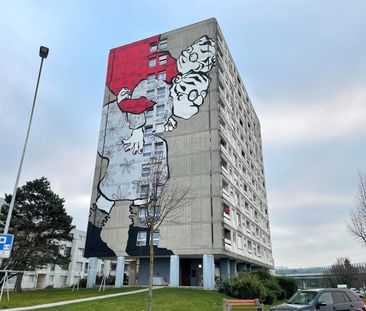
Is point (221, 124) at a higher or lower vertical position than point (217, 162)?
higher

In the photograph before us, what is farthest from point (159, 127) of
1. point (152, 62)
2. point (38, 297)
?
point (38, 297)

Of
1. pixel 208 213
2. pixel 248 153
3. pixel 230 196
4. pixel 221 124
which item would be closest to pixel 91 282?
pixel 208 213

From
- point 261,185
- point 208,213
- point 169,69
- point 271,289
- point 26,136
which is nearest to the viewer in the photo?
point 26,136

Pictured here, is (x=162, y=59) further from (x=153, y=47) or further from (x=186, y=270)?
(x=186, y=270)

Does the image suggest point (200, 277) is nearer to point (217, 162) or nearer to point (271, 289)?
point (271, 289)

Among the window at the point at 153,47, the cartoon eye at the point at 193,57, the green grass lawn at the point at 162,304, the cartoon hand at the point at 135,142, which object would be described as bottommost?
the green grass lawn at the point at 162,304

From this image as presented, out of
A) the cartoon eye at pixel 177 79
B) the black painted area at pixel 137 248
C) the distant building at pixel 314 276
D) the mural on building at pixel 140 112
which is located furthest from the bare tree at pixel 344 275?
the cartoon eye at pixel 177 79

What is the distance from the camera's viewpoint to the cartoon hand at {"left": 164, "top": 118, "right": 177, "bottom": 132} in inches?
1513

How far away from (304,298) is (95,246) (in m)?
28.2

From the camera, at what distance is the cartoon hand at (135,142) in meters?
39.3

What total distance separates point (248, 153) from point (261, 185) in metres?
10.9

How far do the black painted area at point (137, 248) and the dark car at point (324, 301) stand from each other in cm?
2072

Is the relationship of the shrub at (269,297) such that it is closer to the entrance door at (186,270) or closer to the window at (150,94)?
the entrance door at (186,270)

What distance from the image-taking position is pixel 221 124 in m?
39.2
